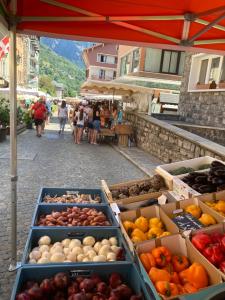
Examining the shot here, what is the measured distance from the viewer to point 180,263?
255cm

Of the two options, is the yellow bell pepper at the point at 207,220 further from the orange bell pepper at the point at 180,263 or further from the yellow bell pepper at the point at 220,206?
the orange bell pepper at the point at 180,263

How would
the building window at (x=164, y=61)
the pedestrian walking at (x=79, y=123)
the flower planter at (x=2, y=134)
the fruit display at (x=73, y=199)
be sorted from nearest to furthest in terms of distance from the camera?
the fruit display at (x=73, y=199)
the flower planter at (x=2, y=134)
the pedestrian walking at (x=79, y=123)
the building window at (x=164, y=61)

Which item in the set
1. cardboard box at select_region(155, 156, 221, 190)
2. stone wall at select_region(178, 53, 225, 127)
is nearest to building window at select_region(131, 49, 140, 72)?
stone wall at select_region(178, 53, 225, 127)

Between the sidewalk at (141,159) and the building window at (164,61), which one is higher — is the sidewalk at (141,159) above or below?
below

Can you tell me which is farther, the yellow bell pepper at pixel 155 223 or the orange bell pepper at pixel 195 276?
the yellow bell pepper at pixel 155 223

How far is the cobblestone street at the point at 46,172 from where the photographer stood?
4.62 m

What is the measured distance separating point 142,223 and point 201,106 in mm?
11226

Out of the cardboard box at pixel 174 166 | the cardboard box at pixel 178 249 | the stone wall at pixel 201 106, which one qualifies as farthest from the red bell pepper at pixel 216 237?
the stone wall at pixel 201 106

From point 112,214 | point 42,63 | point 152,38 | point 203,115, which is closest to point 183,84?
point 203,115

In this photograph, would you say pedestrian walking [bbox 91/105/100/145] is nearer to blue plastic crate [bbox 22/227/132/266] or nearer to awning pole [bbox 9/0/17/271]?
awning pole [bbox 9/0/17/271]

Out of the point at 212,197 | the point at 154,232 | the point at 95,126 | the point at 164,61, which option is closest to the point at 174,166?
the point at 212,197

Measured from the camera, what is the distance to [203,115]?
43.5 feet

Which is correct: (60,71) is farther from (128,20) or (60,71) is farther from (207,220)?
(207,220)

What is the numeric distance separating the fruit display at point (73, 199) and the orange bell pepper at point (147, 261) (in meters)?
1.70
